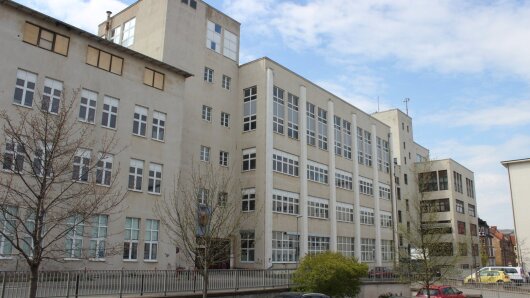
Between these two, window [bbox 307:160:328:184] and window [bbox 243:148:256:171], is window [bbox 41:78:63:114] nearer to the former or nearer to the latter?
window [bbox 243:148:256:171]

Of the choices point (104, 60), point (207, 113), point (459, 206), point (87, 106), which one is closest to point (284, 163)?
point (207, 113)

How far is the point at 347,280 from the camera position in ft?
79.8

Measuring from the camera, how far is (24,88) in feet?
86.8

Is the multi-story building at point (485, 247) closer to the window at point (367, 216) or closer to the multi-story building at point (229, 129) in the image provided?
the multi-story building at point (229, 129)

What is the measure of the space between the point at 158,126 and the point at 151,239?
802 centimetres

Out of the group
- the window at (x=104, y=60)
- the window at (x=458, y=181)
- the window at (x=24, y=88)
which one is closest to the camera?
the window at (x=24, y=88)

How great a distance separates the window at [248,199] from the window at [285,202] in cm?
179

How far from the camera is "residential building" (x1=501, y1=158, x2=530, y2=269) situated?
61.7 m

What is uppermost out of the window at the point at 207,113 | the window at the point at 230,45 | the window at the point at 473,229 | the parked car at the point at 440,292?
the window at the point at 230,45

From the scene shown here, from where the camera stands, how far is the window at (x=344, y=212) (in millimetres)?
51188

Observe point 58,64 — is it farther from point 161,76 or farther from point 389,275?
point 389,275

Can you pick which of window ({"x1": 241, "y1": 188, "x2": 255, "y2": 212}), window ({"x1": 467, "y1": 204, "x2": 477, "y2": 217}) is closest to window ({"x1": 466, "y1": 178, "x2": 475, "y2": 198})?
window ({"x1": 467, "y1": 204, "x2": 477, "y2": 217})

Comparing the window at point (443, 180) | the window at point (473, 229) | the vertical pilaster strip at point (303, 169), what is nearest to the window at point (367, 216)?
the vertical pilaster strip at point (303, 169)

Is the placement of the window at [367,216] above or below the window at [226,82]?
below
